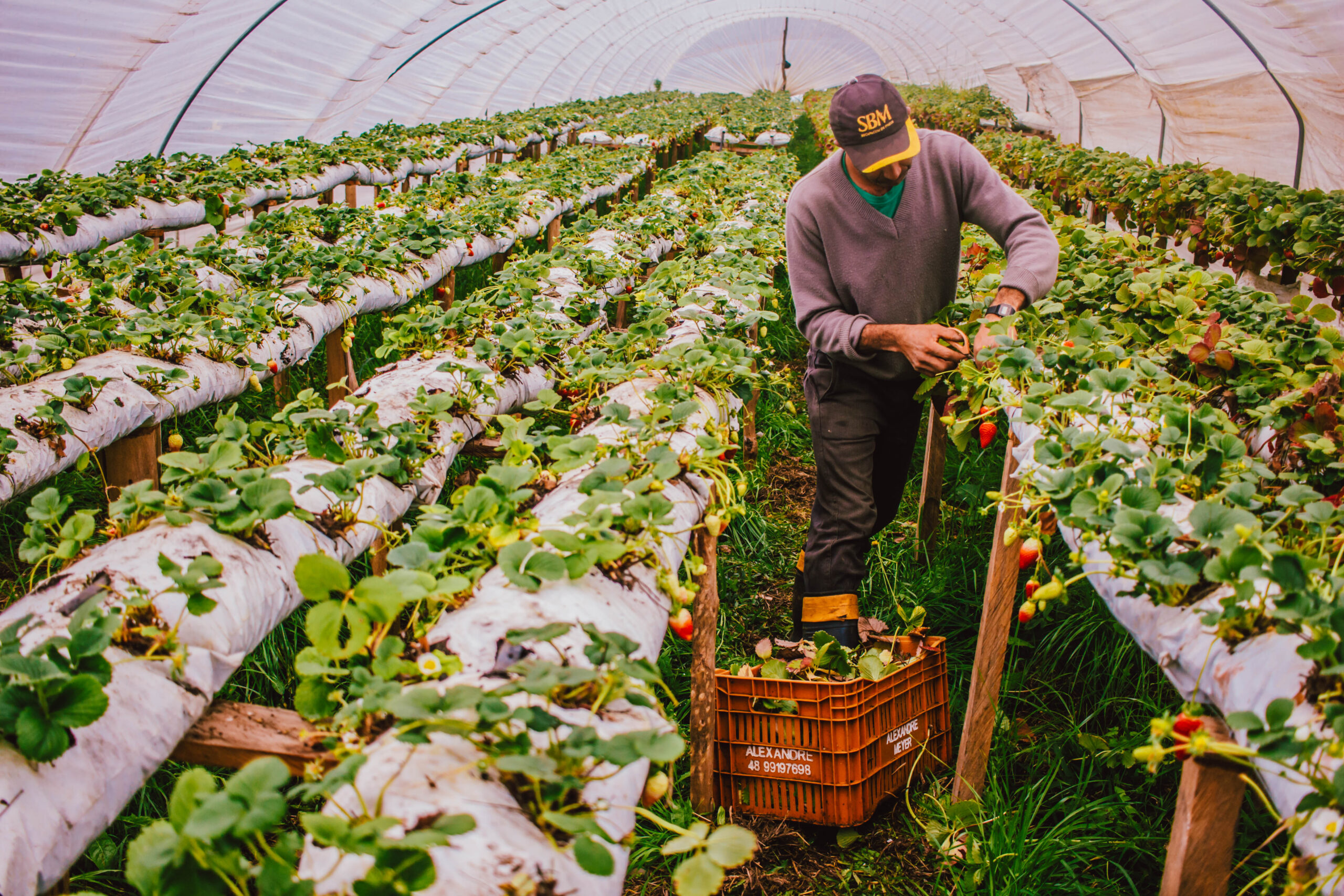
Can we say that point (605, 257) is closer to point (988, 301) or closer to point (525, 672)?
point (988, 301)

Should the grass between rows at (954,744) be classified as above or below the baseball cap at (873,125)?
below

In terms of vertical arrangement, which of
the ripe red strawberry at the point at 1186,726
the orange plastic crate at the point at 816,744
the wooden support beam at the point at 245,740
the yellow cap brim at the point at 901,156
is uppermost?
the yellow cap brim at the point at 901,156

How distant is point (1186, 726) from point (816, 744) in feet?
3.05

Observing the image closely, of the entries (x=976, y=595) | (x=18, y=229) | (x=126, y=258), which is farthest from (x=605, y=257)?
(x=18, y=229)

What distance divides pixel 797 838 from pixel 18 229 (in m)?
4.45

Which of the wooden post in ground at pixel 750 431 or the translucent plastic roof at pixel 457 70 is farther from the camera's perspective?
the translucent plastic roof at pixel 457 70

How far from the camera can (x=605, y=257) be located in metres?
4.27

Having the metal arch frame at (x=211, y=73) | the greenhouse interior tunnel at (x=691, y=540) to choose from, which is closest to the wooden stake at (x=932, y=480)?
the greenhouse interior tunnel at (x=691, y=540)

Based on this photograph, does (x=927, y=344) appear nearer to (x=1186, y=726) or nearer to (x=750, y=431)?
(x=1186, y=726)

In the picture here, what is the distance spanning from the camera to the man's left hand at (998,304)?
7.22 feet

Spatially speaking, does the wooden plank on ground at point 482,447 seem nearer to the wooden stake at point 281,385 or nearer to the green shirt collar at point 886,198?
the green shirt collar at point 886,198

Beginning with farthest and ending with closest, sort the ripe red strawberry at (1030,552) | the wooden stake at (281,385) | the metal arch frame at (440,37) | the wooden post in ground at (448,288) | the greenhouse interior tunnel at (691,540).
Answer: the metal arch frame at (440,37) < the wooden post in ground at (448,288) < the wooden stake at (281,385) < the ripe red strawberry at (1030,552) < the greenhouse interior tunnel at (691,540)

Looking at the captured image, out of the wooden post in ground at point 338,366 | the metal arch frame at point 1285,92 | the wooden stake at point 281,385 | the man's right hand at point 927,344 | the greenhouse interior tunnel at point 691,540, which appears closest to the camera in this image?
the greenhouse interior tunnel at point 691,540

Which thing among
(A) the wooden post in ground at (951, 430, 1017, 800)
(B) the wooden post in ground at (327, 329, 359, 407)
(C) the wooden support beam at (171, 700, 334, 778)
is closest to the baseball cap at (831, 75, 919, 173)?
(A) the wooden post in ground at (951, 430, 1017, 800)
